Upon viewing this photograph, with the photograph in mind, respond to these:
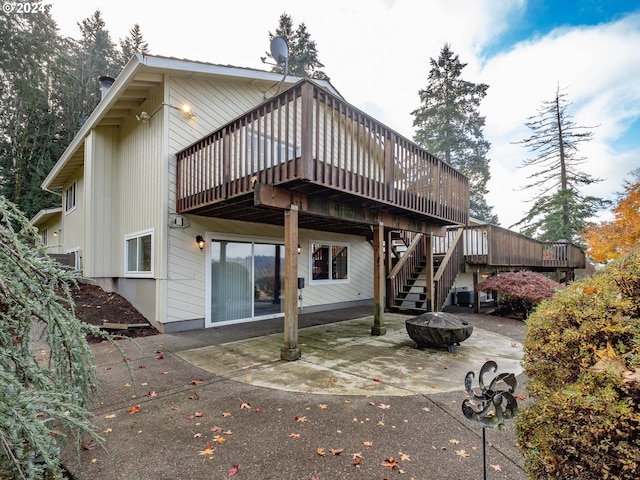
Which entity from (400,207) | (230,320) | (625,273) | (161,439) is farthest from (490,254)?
(161,439)

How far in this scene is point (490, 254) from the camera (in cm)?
948

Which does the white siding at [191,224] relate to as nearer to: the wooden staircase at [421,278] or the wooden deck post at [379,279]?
the wooden deck post at [379,279]

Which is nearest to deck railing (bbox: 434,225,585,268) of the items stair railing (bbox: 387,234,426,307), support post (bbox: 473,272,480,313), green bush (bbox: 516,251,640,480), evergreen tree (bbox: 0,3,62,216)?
support post (bbox: 473,272,480,313)

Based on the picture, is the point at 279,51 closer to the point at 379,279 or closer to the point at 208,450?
the point at 379,279

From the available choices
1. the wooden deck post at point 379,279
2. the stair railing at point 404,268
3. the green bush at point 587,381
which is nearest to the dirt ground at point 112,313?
the wooden deck post at point 379,279

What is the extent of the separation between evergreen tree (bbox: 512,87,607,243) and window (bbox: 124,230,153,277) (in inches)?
876

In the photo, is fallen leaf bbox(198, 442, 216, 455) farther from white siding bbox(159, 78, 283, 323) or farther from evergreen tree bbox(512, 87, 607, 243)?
evergreen tree bbox(512, 87, 607, 243)

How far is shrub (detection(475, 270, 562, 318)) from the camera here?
28.5 feet

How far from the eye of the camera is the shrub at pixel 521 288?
8.67 m

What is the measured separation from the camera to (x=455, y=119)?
22.4m

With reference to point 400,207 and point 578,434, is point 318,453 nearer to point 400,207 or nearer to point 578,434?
point 578,434

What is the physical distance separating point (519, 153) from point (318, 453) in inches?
1018

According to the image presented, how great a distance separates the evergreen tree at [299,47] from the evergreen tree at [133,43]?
11.4 m

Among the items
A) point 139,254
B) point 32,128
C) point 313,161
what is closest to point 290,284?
point 313,161
